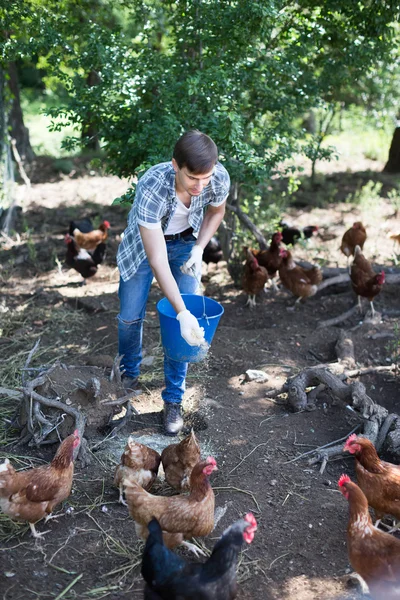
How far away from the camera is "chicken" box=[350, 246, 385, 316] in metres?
6.30

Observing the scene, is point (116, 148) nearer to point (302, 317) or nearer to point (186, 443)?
point (302, 317)

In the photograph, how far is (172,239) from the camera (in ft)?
14.0

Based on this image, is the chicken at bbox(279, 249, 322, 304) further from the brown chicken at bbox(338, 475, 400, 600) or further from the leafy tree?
the brown chicken at bbox(338, 475, 400, 600)

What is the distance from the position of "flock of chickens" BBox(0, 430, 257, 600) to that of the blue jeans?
0.68 metres

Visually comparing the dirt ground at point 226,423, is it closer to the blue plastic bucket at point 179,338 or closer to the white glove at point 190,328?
the blue plastic bucket at point 179,338

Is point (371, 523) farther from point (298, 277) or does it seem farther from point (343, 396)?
point (298, 277)

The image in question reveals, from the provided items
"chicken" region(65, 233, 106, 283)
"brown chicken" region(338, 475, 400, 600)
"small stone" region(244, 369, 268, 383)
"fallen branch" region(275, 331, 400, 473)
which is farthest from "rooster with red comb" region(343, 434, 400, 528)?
"chicken" region(65, 233, 106, 283)

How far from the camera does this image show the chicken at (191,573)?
8.73 ft

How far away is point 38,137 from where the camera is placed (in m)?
17.1

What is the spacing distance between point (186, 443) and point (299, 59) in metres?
4.51

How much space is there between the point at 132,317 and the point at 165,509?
1.67 metres

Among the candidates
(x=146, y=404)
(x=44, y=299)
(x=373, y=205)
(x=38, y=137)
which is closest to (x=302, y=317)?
(x=146, y=404)

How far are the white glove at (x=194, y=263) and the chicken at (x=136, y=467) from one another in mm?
1234

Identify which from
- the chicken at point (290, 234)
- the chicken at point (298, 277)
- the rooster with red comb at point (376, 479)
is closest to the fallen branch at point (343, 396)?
the rooster with red comb at point (376, 479)
